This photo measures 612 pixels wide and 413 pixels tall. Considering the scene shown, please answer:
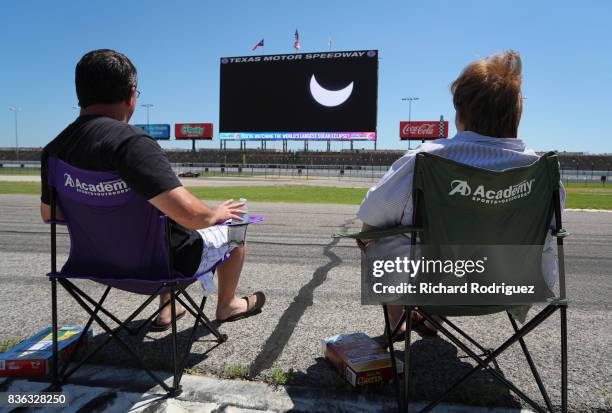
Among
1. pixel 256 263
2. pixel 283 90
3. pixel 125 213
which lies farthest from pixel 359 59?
pixel 125 213

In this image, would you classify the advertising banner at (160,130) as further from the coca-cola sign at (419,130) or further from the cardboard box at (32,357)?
the cardboard box at (32,357)

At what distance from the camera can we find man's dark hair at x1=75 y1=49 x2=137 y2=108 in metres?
2.09

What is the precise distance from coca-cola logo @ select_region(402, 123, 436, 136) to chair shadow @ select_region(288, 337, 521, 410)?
74489 mm

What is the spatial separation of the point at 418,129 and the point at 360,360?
7577 cm

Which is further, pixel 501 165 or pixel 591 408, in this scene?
pixel 591 408

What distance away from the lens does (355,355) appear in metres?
2.25

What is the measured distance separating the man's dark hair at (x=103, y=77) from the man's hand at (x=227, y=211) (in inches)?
27.7

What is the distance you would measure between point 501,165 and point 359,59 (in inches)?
1812

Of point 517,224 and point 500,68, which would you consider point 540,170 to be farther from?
point 500,68

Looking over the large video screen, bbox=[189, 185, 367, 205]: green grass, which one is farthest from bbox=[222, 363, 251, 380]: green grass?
the large video screen

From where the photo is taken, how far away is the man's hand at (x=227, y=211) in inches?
85.7

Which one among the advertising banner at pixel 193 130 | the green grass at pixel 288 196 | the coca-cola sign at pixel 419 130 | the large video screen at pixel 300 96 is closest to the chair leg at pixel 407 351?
the green grass at pixel 288 196

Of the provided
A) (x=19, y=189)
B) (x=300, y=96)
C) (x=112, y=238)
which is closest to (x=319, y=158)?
(x=300, y=96)

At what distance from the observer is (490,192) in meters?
1.78
